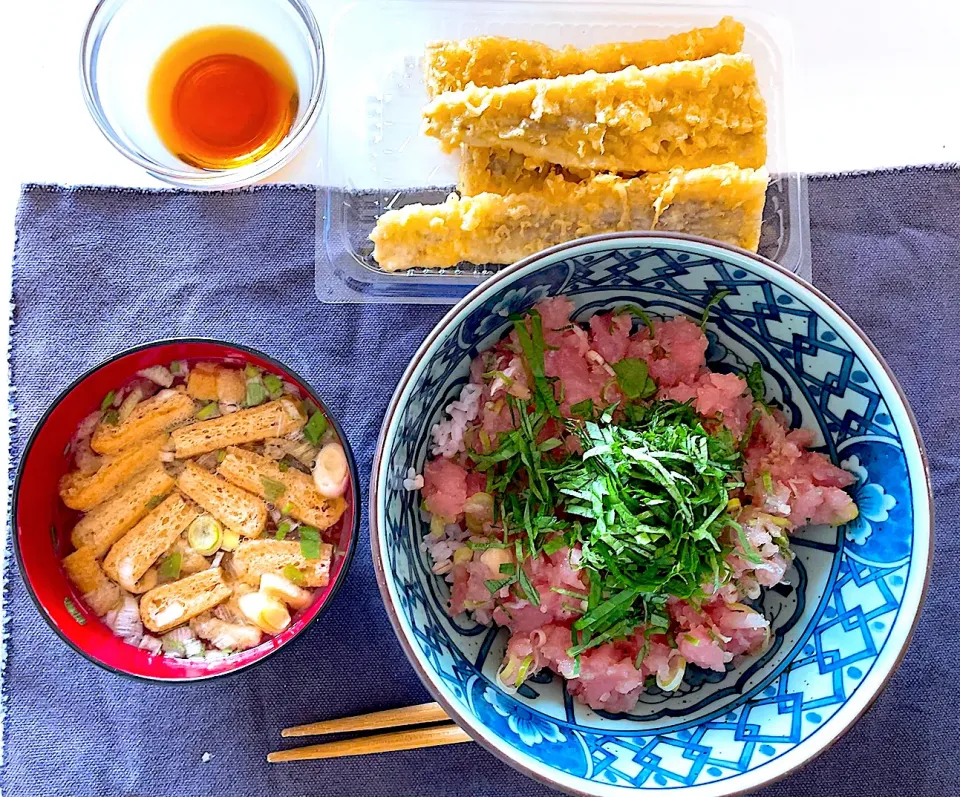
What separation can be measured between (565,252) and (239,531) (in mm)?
732

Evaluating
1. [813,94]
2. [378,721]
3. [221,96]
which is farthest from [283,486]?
[813,94]

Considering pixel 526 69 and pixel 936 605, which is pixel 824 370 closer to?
pixel 936 605

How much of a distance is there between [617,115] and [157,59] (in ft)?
2.98

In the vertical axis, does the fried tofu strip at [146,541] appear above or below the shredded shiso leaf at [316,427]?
below

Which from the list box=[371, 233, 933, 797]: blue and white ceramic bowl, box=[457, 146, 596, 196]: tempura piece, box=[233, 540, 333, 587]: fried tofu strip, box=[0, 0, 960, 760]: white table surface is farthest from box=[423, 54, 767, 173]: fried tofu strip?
box=[233, 540, 333, 587]: fried tofu strip

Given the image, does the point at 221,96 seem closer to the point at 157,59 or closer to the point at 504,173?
the point at 157,59

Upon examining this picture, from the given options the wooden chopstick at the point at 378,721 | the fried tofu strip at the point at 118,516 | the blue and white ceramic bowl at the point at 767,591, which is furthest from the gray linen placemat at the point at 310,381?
the blue and white ceramic bowl at the point at 767,591

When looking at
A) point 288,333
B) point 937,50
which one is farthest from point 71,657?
point 937,50

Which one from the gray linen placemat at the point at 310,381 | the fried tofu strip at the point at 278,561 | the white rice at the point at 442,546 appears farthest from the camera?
the gray linen placemat at the point at 310,381

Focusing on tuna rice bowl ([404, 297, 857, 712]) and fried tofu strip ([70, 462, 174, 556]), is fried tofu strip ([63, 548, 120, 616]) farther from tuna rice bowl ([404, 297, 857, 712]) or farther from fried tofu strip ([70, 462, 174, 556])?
tuna rice bowl ([404, 297, 857, 712])

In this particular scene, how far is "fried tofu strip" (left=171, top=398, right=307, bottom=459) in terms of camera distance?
58.2 inches

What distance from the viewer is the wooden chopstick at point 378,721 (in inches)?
59.3

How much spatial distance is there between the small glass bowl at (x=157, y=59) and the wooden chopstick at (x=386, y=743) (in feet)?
3.44

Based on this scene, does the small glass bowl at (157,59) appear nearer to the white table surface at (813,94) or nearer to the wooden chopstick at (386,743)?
the white table surface at (813,94)
